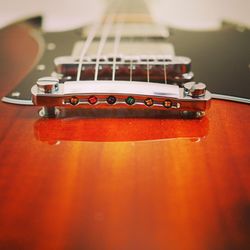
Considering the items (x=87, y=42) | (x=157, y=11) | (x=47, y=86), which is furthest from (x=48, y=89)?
(x=157, y=11)

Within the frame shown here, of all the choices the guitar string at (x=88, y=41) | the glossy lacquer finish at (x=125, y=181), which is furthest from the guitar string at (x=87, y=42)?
the glossy lacquer finish at (x=125, y=181)

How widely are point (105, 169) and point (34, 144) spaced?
114mm

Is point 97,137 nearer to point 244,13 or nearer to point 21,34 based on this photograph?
point 21,34

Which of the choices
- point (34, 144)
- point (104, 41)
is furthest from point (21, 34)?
point (34, 144)

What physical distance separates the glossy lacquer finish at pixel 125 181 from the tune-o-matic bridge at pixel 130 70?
0.09 metres

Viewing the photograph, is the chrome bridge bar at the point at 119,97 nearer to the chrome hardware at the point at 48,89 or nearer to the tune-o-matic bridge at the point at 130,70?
the chrome hardware at the point at 48,89

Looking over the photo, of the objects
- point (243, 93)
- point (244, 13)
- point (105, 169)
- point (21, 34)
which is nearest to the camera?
point (105, 169)

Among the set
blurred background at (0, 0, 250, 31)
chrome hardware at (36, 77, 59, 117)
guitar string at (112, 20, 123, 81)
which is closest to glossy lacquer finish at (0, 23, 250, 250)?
chrome hardware at (36, 77, 59, 117)

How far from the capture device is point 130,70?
770 mm

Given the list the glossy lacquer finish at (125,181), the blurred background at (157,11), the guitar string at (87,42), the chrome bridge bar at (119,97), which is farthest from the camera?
the blurred background at (157,11)

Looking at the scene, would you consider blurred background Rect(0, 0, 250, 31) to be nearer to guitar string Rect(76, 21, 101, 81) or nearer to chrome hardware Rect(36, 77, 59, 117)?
guitar string Rect(76, 21, 101, 81)

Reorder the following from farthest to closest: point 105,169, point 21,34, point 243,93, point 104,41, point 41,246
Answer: point 21,34 → point 104,41 → point 243,93 → point 105,169 → point 41,246

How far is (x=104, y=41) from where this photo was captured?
3.01 feet

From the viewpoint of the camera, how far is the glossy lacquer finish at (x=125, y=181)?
0.44 metres
